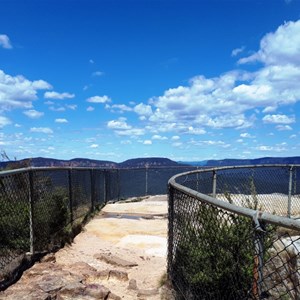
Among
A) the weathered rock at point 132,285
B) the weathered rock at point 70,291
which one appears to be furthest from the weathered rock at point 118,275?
the weathered rock at point 70,291

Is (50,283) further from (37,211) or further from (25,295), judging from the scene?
(37,211)

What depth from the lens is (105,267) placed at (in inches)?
279

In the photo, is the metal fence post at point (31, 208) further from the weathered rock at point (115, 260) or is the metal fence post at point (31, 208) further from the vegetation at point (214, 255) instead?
the vegetation at point (214, 255)

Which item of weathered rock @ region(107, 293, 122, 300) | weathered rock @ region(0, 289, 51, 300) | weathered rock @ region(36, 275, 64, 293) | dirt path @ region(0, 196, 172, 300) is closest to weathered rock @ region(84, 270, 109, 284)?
dirt path @ region(0, 196, 172, 300)

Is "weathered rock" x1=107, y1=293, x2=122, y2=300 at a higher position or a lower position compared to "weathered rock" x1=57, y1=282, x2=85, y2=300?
lower

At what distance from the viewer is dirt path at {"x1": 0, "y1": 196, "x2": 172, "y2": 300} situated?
5.32 metres

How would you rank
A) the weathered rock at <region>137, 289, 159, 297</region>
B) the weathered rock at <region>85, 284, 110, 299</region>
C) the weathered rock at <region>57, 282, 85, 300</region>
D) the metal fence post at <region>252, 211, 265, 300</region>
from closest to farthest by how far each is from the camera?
the metal fence post at <region>252, 211, 265, 300</region> < the weathered rock at <region>57, 282, 85, 300</region> < the weathered rock at <region>85, 284, 110, 299</region> < the weathered rock at <region>137, 289, 159, 297</region>

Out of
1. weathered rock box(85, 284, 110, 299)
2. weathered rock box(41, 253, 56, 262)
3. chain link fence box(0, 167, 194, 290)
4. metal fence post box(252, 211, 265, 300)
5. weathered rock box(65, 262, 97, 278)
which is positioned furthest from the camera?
weathered rock box(41, 253, 56, 262)

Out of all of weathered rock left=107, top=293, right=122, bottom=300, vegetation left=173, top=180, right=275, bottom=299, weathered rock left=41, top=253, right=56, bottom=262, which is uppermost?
vegetation left=173, top=180, right=275, bottom=299

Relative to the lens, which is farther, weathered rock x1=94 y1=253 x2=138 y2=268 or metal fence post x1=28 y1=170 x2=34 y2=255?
weathered rock x1=94 y1=253 x2=138 y2=268

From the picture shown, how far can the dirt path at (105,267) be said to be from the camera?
209 inches

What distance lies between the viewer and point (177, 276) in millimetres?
5418

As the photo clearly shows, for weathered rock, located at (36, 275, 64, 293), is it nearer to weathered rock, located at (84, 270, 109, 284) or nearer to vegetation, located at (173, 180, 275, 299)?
weathered rock, located at (84, 270, 109, 284)

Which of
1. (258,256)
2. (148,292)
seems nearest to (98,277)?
(148,292)
